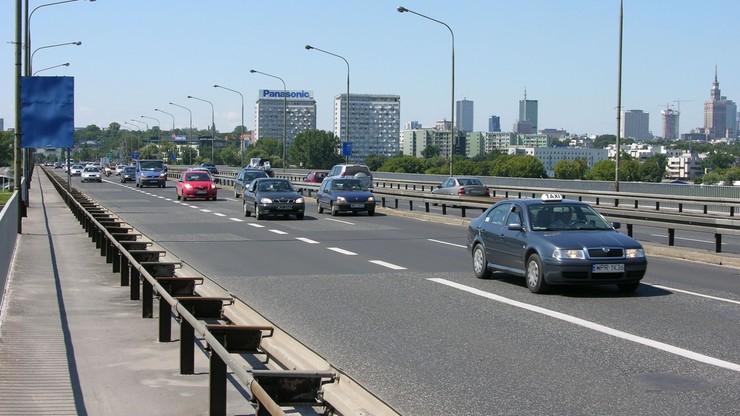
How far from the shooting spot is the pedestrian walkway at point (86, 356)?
7.16 m

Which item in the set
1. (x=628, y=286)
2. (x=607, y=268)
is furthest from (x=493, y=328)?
(x=628, y=286)

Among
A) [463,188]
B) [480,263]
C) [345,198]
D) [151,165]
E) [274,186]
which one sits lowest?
[480,263]

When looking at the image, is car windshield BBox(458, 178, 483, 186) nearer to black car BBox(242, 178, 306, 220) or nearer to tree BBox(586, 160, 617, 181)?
black car BBox(242, 178, 306, 220)

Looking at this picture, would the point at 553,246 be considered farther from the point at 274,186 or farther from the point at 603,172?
the point at 603,172

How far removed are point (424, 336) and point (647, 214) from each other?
13797 millimetres

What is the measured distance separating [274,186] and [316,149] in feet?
394

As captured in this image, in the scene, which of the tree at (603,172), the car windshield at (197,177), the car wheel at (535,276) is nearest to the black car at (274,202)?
the car windshield at (197,177)

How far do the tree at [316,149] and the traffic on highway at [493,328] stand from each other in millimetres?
132855

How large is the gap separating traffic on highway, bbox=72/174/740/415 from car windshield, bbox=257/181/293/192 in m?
12.3

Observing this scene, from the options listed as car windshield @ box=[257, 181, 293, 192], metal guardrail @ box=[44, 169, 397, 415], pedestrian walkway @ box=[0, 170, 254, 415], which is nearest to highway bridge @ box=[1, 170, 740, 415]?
metal guardrail @ box=[44, 169, 397, 415]

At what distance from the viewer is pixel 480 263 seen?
50.7ft

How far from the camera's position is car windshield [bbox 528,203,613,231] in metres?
14.1

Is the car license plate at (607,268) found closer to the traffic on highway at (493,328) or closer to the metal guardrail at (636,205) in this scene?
the traffic on highway at (493,328)

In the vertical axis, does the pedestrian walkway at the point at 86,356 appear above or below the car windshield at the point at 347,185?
below
